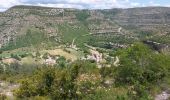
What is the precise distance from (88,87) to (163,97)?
36.5 ft

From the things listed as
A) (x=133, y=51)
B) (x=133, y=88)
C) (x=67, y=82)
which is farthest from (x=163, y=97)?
(x=67, y=82)

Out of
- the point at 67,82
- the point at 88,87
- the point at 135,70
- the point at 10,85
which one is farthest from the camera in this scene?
the point at 10,85

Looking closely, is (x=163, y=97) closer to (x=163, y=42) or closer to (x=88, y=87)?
(x=88, y=87)

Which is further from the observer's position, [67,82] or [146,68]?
[146,68]

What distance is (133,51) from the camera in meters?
61.2

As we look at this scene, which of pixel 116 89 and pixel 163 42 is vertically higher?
pixel 116 89

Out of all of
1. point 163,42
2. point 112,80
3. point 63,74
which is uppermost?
point 63,74

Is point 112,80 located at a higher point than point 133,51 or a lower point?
lower

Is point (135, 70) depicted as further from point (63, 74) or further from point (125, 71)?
point (63, 74)

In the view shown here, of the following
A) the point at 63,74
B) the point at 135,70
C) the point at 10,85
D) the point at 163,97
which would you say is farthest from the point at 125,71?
the point at 10,85

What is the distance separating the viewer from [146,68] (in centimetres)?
5994

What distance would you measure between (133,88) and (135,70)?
9.94 ft

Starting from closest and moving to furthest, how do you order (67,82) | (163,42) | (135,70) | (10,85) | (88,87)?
1. (67,82)
2. (88,87)
3. (135,70)
4. (10,85)
5. (163,42)

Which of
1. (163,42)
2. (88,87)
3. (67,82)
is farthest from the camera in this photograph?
(163,42)
